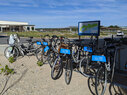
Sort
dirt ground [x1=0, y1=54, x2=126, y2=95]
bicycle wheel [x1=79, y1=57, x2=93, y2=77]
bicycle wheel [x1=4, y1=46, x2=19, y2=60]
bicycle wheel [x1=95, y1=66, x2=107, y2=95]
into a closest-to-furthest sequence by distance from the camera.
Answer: bicycle wheel [x1=95, y1=66, x2=107, y2=95], dirt ground [x1=0, y1=54, x2=126, y2=95], bicycle wheel [x1=79, y1=57, x2=93, y2=77], bicycle wheel [x1=4, y1=46, x2=19, y2=60]

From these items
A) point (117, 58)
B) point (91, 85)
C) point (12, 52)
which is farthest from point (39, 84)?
point (12, 52)

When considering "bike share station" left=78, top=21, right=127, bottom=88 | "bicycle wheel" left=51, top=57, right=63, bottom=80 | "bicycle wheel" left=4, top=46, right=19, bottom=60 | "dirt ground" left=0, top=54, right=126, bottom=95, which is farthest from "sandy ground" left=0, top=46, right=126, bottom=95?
"bicycle wheel" left=4, top=46, right=19, bottom=60

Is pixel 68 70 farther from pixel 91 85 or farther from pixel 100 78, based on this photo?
pixel 100 78

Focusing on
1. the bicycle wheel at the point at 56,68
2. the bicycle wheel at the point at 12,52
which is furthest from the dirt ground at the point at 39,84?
the bicycle wheel at the point at 12,52

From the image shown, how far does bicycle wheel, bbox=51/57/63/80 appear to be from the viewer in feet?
13.2

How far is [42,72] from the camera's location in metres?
4.67

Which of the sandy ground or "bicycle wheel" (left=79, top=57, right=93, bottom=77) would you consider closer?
the sandy ground

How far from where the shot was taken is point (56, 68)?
4.25 metres

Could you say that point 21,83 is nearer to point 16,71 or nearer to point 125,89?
point 16,71

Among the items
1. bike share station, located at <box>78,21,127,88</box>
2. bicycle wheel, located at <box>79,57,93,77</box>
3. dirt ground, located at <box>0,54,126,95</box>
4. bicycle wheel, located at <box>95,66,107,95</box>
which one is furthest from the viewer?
bicycle wheel, located at <box>79,57,93,77</box>

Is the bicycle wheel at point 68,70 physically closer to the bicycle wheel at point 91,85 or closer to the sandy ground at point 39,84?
the sandy ground at point 39,84

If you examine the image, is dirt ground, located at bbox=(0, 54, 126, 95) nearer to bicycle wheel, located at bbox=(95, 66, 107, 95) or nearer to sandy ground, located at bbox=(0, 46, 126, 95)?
sandy ground, located at bbox=(0, 46, 126, 95)

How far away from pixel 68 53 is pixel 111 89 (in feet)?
4.76

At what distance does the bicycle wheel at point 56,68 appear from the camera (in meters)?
4.04
